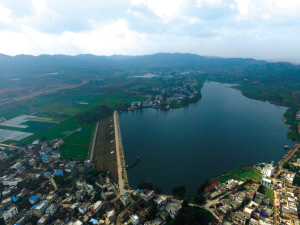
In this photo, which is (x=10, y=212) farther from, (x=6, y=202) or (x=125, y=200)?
(x=125, y=200)

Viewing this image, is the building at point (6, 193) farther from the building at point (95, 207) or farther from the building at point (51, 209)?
the building at point (95, 207)

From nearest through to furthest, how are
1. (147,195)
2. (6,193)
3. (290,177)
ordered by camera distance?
(147,195)
(6,193)
(290,177)

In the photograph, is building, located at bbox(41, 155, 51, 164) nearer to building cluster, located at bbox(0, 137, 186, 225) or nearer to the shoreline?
building cluster, located at bbox(0, 137, 186, 225)

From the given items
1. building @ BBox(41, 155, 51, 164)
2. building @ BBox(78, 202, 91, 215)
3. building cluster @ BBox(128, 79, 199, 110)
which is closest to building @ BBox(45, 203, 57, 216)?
building @ BBox(78, 202, 91, 215)

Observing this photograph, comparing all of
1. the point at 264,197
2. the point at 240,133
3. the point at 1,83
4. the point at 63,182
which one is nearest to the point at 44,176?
the point at 63,182

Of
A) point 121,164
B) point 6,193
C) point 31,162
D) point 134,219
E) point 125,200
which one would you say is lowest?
point 6,193

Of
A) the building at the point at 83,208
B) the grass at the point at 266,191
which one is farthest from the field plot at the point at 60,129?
the grass at the point at 266,191

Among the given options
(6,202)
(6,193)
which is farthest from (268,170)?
(6,193)
